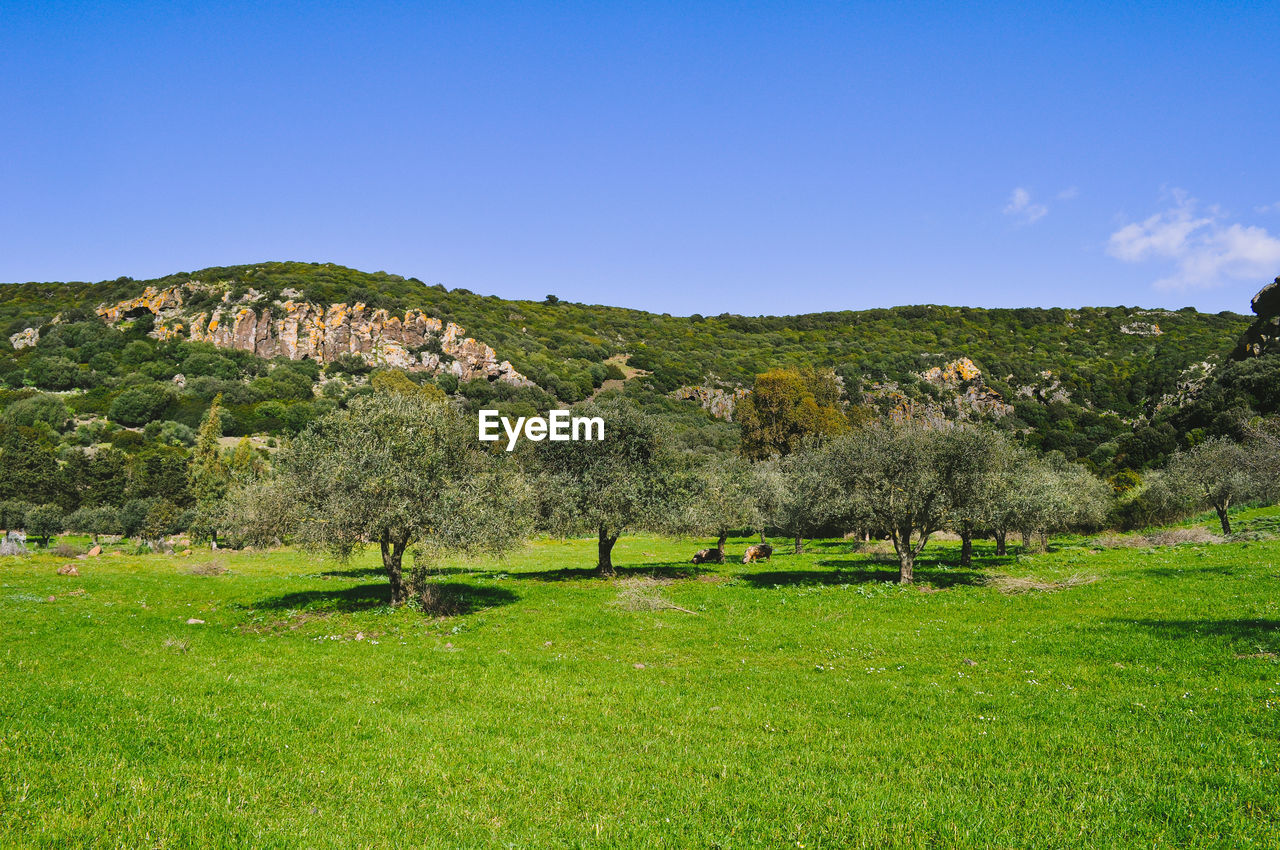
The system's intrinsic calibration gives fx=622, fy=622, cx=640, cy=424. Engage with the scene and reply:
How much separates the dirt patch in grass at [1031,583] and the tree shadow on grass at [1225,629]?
8574mm

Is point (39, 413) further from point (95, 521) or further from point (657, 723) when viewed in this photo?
point (657, 723)

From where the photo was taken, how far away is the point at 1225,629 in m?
19.0

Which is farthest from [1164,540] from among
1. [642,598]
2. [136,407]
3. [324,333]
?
[324,333]

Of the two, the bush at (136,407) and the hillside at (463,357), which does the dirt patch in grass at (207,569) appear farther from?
the bush at (136,407)

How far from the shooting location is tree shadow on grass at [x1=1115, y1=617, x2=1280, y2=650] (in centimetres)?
1750

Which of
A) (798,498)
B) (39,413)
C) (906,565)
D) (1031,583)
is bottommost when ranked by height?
(1031,583)

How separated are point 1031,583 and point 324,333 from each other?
164735 millimetres

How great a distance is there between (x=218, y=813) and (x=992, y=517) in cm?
3730

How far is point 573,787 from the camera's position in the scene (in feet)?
33.2

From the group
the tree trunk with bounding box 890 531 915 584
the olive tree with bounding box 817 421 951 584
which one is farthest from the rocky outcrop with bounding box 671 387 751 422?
the tree trunk with bounding box 890 531 915 584

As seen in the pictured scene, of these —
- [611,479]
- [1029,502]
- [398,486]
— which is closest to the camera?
[398,486]

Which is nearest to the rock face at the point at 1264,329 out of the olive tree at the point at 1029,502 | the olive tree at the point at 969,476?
the olive tree at the point at 1029,502

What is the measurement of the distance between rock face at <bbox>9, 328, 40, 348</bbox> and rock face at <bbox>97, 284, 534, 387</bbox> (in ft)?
45.6

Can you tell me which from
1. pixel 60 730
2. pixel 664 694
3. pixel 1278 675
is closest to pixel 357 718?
pixel 60 730
